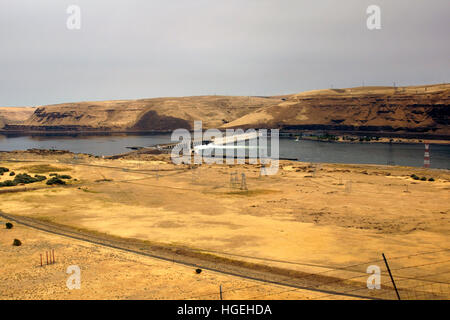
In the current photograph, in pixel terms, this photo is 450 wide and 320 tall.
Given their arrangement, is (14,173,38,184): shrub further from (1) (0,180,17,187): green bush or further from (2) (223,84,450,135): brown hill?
(2) (223,84,450,135): brown hill

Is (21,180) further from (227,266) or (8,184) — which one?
(227,266)

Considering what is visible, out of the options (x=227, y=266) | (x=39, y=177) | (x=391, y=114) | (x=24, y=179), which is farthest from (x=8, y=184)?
(x=391, y=114)

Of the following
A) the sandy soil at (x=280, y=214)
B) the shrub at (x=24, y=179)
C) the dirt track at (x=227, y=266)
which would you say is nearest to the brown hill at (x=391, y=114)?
the sandy soil at (x=280, y=214)

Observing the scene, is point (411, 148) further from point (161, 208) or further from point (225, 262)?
point (225, 262)

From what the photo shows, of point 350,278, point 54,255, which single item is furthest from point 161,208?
point 350,278

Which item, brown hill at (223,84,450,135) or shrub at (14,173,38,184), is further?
brown hill at (223,84,450,135)

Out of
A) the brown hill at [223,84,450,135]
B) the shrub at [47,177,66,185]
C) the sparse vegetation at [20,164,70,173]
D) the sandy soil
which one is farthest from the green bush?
the brown hill at [223,84,450,135]

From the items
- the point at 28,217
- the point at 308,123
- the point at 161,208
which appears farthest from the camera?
the point at 308,123

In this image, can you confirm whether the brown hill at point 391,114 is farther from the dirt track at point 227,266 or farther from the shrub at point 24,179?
the dirt track at point 227,266
